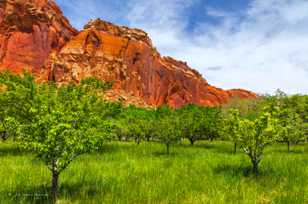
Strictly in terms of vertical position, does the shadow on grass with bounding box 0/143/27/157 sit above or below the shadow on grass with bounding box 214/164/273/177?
above

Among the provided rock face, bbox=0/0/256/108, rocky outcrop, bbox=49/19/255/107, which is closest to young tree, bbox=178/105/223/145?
rocky outcrop, bbox=49/19/255/107

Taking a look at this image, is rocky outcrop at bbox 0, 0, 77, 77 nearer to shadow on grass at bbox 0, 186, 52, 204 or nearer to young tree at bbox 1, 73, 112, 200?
shadow on grass at bbox 0, 186, 52, 204

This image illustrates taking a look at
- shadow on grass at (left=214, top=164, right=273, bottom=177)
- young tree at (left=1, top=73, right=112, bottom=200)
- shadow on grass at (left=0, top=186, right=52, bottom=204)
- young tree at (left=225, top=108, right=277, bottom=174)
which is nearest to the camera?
young tree at (left=1, top=73, right=112, bottom=200)

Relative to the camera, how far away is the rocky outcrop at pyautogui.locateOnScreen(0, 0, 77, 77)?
4870 inches

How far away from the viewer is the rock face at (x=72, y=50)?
409 ft

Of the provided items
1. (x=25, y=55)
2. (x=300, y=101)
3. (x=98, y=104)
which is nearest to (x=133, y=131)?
(x=98, y=104)

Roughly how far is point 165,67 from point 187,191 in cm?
16695

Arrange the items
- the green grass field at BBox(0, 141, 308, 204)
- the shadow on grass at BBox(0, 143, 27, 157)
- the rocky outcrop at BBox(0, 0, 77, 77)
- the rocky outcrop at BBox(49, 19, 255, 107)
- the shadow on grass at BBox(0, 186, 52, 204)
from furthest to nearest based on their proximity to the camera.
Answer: the rocky outcrop at BBox(49, 19, 255, 107) → the rocky outcrop at BBox(0, 0, 77, 77) → the shadow on grass at BBox(0, 143, 27, 157) → the green grass field at BBox(0, 141, 308, 204) → the shadow on grass at BBox(0, 186, 52, 204)

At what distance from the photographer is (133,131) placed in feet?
129

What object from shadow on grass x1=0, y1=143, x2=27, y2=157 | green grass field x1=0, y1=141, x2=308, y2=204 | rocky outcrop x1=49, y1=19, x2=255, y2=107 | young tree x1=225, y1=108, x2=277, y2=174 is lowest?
green grass field x1=0, y1=141, x2=308, y2=204

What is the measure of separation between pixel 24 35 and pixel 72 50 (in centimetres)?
1989

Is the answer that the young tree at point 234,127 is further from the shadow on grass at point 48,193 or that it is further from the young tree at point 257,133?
the shadow on grass at point 48,193

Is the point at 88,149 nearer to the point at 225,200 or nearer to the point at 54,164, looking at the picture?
the point at 54,164

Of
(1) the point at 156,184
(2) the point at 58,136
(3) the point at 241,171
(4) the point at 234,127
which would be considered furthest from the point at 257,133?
(2) the point at 58,136
